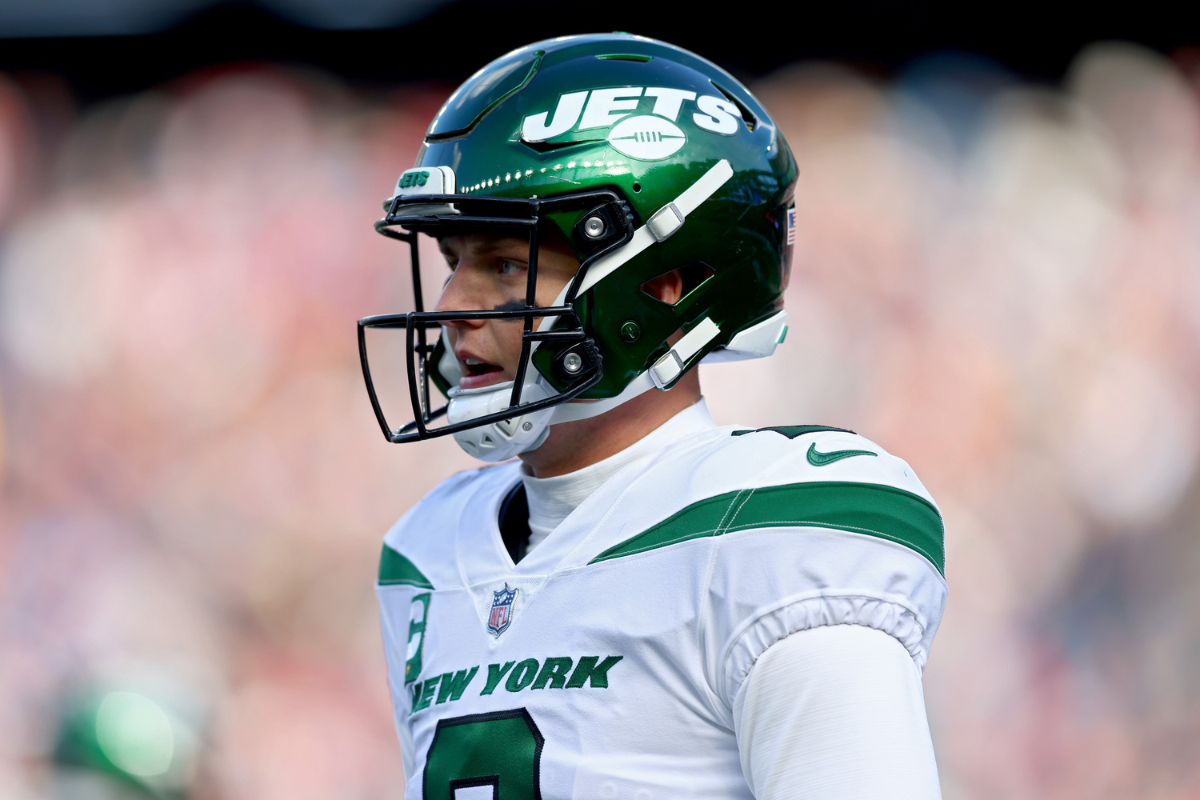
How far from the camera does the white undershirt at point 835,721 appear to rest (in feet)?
2.50

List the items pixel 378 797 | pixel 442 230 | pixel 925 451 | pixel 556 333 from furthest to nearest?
pixel 925 451
pixel 378 797
pixel 442 230
pixel 556 333

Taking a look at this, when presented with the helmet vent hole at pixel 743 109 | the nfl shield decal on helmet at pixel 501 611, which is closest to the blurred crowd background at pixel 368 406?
the helmet vent hole at pixel 743 109

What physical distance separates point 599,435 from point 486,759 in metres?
0.35

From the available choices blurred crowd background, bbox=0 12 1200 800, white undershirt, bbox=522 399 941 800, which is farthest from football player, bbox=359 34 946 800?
blurred crowd background, bbox=0 12 1200 800

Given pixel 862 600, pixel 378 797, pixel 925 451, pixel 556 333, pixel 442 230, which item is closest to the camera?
pixel 862 600

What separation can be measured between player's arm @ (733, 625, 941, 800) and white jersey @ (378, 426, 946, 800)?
2cm

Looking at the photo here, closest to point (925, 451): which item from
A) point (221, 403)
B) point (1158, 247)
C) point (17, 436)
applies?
point (1158, 247)

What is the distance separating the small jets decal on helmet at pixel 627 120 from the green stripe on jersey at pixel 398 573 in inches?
20.0

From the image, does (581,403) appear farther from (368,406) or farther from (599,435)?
(368,406)

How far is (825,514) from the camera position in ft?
2.88

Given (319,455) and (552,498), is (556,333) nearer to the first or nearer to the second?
(552,498)

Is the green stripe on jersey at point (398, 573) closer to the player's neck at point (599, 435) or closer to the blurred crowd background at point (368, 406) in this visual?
the player's neck at point (599, 435)

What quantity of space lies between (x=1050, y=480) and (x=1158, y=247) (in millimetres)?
861

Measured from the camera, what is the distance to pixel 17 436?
340cm
